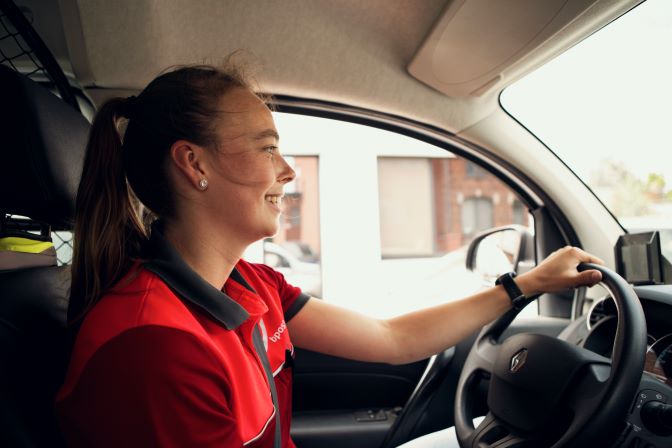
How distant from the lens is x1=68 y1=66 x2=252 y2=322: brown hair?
3.28 ft

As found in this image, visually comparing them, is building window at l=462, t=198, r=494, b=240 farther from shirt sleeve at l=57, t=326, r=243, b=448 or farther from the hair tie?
shirt sleeve at l=57, t=326, r=243, b=448

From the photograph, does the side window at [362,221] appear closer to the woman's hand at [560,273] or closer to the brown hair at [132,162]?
the woman's hand at [560,273]

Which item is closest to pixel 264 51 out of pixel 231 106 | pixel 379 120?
pixel 379 120

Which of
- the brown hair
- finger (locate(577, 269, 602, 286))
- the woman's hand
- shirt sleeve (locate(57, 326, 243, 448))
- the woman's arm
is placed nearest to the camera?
shirt sleeve (locate(57, 326, 243, 448))

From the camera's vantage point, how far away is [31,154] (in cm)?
97

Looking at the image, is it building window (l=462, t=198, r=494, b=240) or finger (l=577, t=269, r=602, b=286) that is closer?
finger (l=577, t=269, r=602, b=286)

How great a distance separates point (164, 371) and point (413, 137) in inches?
53.8

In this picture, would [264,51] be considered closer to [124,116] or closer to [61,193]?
[124,116]

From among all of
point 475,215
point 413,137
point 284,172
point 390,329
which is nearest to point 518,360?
point 390,329

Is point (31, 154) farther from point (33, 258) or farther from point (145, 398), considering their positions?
point (145, 398)

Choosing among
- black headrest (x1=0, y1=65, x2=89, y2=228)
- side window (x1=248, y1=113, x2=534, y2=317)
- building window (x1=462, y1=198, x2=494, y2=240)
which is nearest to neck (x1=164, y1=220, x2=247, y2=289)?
black headrest (x1=0, y1=65, x2=89, y2=228)

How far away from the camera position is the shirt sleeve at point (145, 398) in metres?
0.75

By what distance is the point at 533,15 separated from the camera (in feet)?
4.23

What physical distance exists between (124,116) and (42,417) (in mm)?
597
